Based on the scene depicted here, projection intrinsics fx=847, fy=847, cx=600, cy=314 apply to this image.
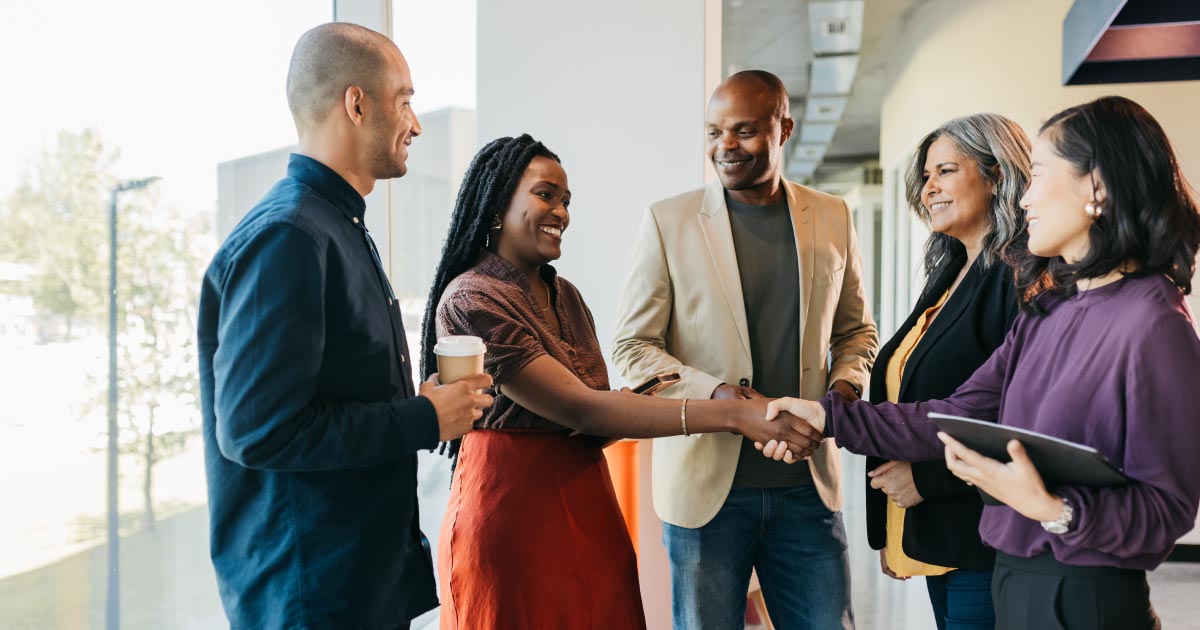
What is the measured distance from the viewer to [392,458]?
136 cm

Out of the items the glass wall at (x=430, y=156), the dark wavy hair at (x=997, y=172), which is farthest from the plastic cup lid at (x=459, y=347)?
the glass wall at (x=430, y=156)

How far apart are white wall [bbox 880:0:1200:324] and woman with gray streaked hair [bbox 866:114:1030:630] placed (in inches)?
134

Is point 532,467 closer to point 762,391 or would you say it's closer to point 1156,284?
point 762,391

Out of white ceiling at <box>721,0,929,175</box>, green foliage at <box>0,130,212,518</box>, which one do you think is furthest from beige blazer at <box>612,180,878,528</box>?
white ceiling at <box>721,0,929,175</box>

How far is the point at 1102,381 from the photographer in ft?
4.14

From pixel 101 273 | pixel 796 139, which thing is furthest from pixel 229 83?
pixel 796 139

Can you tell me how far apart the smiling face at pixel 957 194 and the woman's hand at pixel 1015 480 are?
72 centimetres

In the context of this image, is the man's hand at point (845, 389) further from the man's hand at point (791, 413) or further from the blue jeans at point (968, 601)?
the blue jeans at point (968, 601)

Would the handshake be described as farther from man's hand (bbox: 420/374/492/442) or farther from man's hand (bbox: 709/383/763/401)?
man's hand (bbox: 420/374/492/442)

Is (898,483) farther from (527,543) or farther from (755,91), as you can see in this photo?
(755,91)

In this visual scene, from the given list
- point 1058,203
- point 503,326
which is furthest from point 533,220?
point 1058,203

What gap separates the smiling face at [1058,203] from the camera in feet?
4.40

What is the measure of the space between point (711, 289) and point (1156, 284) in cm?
103

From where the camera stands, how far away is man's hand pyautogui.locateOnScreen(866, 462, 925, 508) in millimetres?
1808
